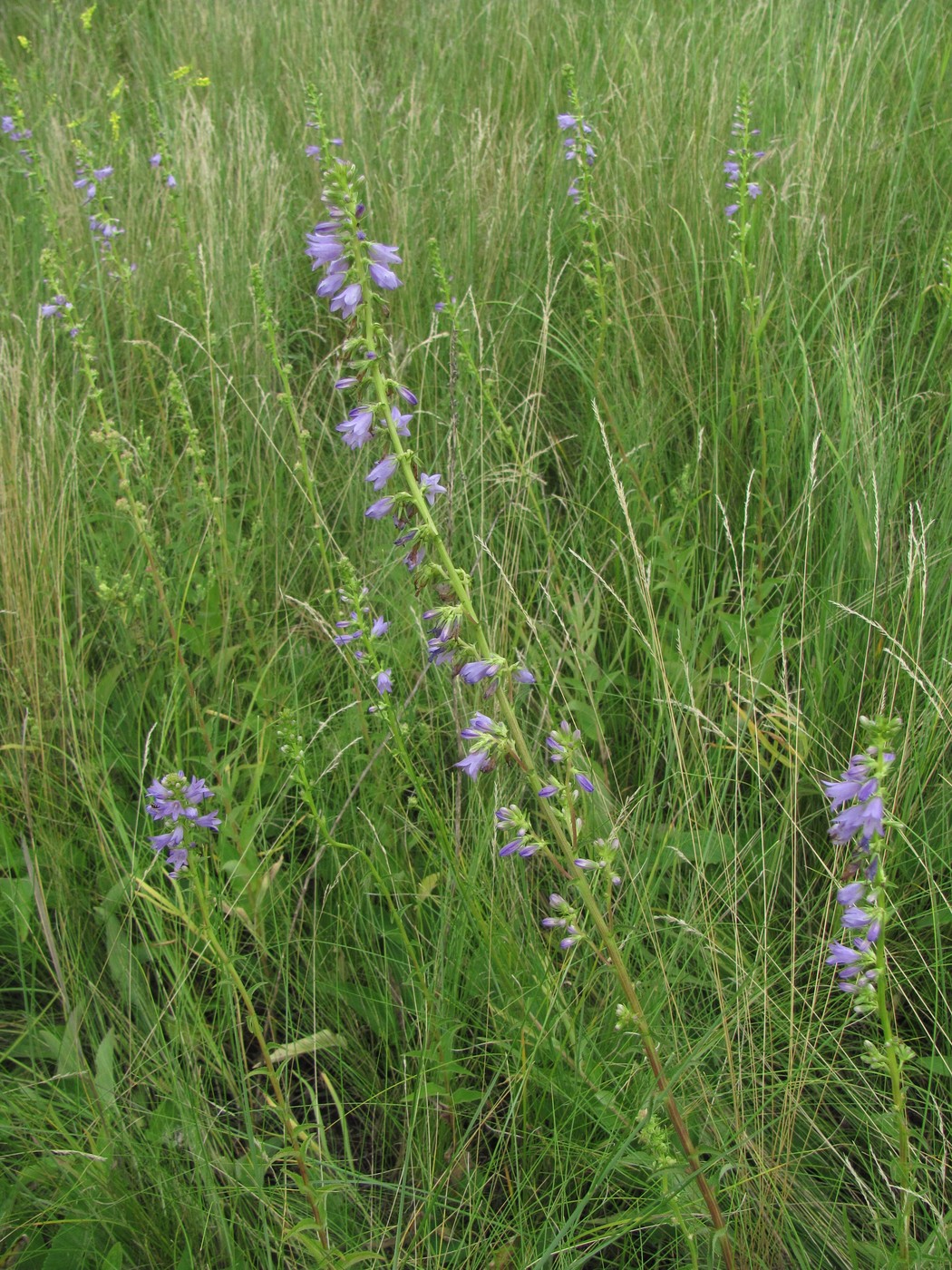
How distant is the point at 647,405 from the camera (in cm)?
291

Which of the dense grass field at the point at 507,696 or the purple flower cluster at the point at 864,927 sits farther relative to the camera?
the dense grass field at the point at 507,696

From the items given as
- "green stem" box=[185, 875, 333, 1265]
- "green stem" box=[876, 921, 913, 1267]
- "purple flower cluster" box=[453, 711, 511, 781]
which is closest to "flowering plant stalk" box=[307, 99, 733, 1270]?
"purple flower cluster" box=[453, 711, 511, 781]

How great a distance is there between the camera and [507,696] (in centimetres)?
159

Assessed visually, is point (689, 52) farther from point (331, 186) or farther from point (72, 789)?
point (72, 789)

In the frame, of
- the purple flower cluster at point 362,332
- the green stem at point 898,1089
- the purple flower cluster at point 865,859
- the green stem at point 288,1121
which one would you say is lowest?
the green stem at point 288,1121

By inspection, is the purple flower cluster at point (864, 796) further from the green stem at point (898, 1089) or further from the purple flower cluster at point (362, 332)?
the purple flower cluster at point (362, 332)

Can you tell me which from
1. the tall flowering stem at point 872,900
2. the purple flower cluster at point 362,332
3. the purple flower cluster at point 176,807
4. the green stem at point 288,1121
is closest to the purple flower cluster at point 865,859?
the tall flowering stem at point 872,900

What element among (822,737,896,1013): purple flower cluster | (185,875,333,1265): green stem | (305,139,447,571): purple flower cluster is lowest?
(185,875,333,1265): green stem

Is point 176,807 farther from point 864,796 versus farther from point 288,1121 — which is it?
point 864,796

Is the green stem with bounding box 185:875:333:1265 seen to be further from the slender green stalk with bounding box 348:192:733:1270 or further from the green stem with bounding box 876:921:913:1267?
the green stem with bounding box 876:921:913:1267

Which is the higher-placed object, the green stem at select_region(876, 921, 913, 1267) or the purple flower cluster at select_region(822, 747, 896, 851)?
the purple flower cluster at select_region(822, 747, 896, 851)

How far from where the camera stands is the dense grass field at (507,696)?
1.59m

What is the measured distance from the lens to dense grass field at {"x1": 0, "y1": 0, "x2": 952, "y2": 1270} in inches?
62.4

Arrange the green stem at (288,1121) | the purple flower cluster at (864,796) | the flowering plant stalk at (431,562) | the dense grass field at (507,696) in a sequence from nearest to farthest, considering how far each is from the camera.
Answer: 1. the purple flower cluster at (864,796)
2. the flowering plant stalk at (431,562)
3. the green stem at (288,1121)
4. the dense grass field at (507,696)
